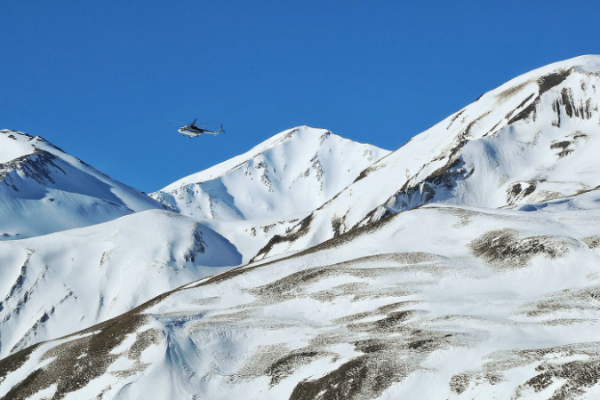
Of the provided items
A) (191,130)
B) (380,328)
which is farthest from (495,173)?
(380,328)

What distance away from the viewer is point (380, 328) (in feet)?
211

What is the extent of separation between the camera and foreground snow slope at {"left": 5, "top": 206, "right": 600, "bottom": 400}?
52.0 metres

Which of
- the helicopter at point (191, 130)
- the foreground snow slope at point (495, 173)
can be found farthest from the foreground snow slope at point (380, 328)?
the foreground snow slope at point (495, 173)

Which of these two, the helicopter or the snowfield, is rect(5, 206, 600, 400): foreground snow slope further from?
the helicopter

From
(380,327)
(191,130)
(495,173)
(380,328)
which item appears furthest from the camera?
(495,173)

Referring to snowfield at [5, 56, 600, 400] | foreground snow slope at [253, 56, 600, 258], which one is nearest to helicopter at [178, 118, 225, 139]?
snowfield at [5, 56, 600, 400]

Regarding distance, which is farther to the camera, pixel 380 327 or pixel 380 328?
pixel 380 327

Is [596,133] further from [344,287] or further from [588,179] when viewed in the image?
[344,287]

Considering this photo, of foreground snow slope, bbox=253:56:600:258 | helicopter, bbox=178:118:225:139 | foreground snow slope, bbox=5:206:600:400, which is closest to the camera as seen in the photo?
foreground snow slope, bbox=5:206:600:400

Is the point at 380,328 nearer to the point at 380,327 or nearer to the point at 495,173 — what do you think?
the point at 380,327

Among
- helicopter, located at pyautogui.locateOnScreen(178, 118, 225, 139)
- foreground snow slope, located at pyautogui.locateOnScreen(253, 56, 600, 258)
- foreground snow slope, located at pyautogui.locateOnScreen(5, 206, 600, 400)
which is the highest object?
foreground snow slope, located at pyautogui.locateOnScreen(253, 56, 600, 258)

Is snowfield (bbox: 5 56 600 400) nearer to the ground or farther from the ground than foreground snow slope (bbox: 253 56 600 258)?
nearer to the ground

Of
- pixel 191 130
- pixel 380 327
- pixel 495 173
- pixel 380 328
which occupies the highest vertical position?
pixel 495 173

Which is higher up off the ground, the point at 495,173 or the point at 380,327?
the point at 495,173
